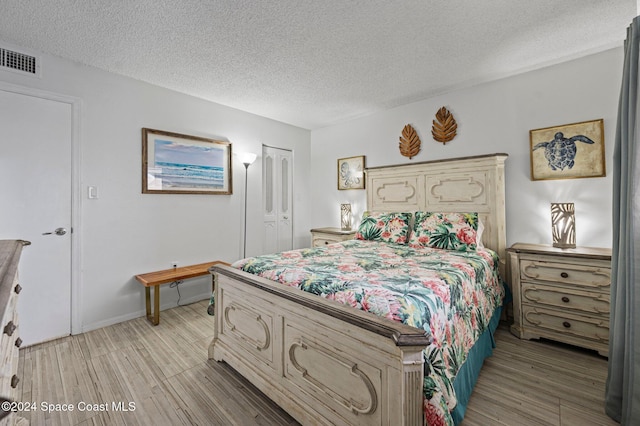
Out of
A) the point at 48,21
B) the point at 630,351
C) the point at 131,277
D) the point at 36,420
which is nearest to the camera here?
the point at 630,351

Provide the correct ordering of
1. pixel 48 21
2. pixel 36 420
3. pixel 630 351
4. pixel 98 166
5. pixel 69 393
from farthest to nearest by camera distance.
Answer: pixel 98 166
pixel 48 21
pixel 69 393
pixel 36 420
pixel 630 351

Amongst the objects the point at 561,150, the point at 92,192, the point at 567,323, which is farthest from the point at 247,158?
the point at 567,323

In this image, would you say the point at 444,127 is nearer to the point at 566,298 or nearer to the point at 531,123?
the point at 531,123

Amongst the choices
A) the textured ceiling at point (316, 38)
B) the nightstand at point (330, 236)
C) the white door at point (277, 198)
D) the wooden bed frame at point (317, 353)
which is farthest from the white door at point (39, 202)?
the nightstand at point (330, 236)

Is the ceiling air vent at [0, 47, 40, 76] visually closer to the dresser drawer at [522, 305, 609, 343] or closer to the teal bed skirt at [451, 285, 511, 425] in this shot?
the teal bed skirt at [451, 285, 511, 425]

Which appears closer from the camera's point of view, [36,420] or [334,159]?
[36,420]

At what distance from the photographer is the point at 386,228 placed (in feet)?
10.9

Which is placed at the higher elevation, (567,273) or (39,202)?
(39,202)

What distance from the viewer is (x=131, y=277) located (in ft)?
9.98

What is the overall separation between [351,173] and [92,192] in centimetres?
321

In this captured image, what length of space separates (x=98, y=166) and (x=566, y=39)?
4.38m

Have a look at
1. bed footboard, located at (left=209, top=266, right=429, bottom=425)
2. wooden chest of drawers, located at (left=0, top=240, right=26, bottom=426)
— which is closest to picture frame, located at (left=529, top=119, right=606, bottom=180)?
bed footboard, located at (left=209, top=266, right=429, bottom=425)

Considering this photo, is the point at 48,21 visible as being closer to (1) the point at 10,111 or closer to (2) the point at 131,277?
(1) the point at 10,111

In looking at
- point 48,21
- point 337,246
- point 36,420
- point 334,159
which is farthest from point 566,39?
point 36,420
